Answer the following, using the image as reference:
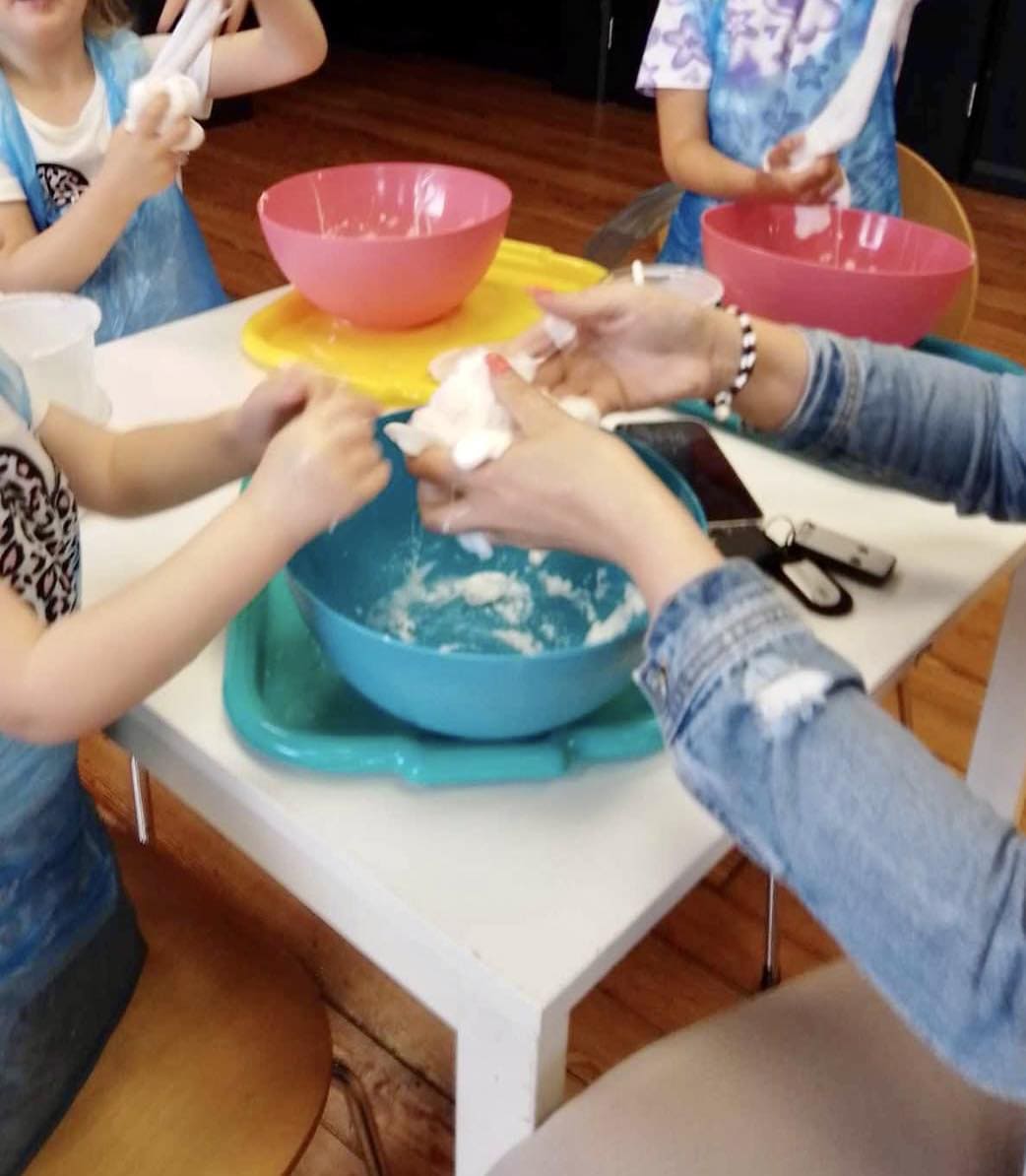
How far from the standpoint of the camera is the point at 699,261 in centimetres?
153

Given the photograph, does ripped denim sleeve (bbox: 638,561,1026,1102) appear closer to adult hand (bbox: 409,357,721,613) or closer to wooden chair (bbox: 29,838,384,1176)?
adult hand (bbox: 409,357,721,613)

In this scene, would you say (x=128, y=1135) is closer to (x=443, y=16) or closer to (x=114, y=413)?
(x=114, y=413)

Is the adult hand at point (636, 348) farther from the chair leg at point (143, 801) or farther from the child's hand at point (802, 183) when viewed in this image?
the chair leg at point (143, 801)

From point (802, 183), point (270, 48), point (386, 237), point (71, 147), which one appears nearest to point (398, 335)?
point (386, 237)

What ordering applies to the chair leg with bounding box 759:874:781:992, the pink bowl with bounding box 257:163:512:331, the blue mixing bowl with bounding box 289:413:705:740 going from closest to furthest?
the blue mixing bowl with bounding box 289:413:705:740, the pink bowl with bounding box 257:163:512:331, the chair leg with bounding box 759:874:781:992

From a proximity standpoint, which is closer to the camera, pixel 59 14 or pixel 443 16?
pixel 59 14

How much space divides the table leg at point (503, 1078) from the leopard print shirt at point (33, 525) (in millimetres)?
334

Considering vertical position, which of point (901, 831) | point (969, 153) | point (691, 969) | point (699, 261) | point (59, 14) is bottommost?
point (691, 969)

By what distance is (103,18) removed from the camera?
1.45m

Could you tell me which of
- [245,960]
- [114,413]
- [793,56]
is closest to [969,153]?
[793,56]

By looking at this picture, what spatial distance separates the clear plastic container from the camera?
0.92 meters

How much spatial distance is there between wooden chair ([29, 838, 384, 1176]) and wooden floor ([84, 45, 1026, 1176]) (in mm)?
313

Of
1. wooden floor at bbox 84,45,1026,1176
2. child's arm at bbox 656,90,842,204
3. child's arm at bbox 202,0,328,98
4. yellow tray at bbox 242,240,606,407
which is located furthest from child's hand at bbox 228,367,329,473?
child's arm at bbox 202,0,328,98

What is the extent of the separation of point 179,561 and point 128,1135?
0.34 metres
